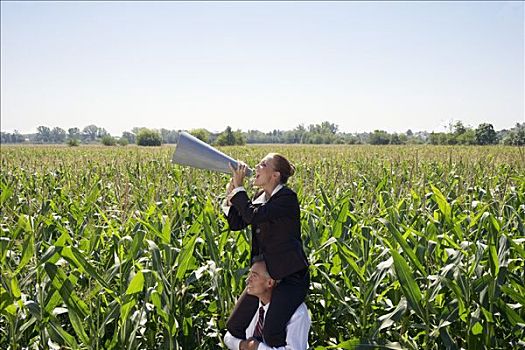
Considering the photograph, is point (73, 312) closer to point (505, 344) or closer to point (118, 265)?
point (118, 265)

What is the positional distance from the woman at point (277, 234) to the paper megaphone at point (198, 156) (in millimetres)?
102

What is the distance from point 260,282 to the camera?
2.78 m

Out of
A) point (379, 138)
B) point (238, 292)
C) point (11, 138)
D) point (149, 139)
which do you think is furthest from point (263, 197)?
point (11, 138)

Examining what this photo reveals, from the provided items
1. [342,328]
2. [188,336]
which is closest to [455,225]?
[342,328]

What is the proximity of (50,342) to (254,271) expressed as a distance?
4.97 feet

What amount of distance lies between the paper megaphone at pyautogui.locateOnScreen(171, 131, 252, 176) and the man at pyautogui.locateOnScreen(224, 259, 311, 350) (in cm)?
63

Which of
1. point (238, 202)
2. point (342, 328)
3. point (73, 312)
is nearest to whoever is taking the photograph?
point (238, 202)

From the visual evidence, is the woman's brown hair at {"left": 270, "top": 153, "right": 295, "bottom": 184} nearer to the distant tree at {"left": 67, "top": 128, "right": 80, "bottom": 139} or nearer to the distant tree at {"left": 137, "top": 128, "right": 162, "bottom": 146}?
the distant tree at {"left": 137, "top": 128, "right": 162, "bottom": 146}

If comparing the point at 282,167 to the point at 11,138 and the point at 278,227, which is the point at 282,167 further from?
the point at 11,138

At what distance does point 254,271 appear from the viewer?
2.79m

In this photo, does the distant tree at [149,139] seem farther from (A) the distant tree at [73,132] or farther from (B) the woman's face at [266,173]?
(A) the distant tree at [73,132]

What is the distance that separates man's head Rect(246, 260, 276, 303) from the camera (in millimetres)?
2777

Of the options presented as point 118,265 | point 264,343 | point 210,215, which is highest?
Answer: point 210,215

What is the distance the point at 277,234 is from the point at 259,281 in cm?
30
